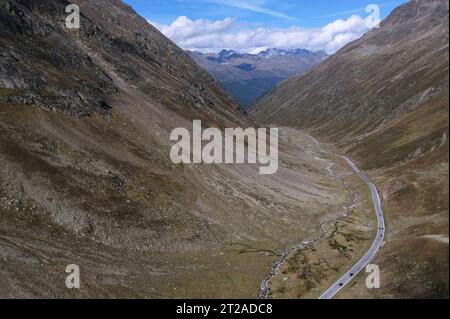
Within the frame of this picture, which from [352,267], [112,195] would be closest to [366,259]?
[352,267]

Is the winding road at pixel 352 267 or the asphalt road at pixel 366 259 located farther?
the winding road at pixel 352 267

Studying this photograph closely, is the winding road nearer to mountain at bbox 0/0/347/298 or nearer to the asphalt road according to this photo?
the asphalt road

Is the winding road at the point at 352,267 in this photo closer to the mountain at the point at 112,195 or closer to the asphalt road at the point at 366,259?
the asphalt road at the point at 366,259

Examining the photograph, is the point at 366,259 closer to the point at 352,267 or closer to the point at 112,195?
the point at 352,267

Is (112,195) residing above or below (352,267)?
above

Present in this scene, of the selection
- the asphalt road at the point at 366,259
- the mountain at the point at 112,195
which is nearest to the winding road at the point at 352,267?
the asphalt road at the point at 366,259
